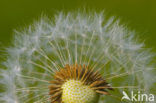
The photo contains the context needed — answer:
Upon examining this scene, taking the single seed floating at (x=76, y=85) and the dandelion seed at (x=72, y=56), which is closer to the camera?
the single seed floating at (x=76, y=85)

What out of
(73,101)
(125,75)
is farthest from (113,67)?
(73,101)

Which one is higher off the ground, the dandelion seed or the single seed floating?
the dandelion seed

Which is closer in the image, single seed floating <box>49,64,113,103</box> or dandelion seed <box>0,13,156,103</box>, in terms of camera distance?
single seed floating <box>49,64,113,103</box>

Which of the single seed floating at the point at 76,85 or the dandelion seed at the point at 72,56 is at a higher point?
the dandelion seed at the point at 72,56

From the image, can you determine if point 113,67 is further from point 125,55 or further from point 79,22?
point 79,22
